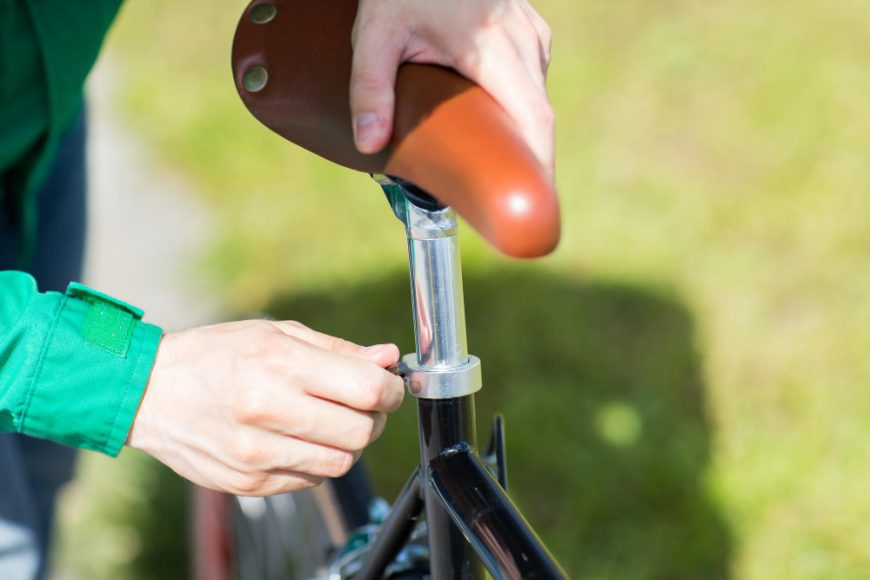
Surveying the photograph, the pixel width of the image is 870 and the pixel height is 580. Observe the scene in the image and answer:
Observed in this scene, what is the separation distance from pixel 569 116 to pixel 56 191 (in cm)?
176

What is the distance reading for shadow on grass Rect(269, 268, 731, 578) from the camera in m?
1.85

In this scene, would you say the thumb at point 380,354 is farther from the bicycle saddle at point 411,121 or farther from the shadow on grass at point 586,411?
the shadow on grass at point 586,411

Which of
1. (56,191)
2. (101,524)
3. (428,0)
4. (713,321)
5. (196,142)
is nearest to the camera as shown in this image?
(428,0)

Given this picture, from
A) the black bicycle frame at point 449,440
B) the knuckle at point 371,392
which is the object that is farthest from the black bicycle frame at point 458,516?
the knuckle at point 371,392

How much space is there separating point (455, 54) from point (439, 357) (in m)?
0.25

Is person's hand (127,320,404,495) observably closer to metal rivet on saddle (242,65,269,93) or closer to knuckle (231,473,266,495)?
knuckle (231,473,266,495)

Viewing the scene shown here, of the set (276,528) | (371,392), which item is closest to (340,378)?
(371,392)

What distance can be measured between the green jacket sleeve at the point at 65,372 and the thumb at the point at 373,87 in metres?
0.25

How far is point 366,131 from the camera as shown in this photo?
2.41 feet

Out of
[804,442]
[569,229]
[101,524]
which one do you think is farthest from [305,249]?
[804,442]

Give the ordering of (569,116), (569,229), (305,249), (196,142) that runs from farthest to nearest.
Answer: (196,142)
(569,116)
(305,249)
(569,229)

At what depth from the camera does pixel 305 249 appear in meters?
2.73

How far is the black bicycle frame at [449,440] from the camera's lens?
0.75 metres

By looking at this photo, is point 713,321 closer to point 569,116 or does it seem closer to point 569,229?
point 569,229
